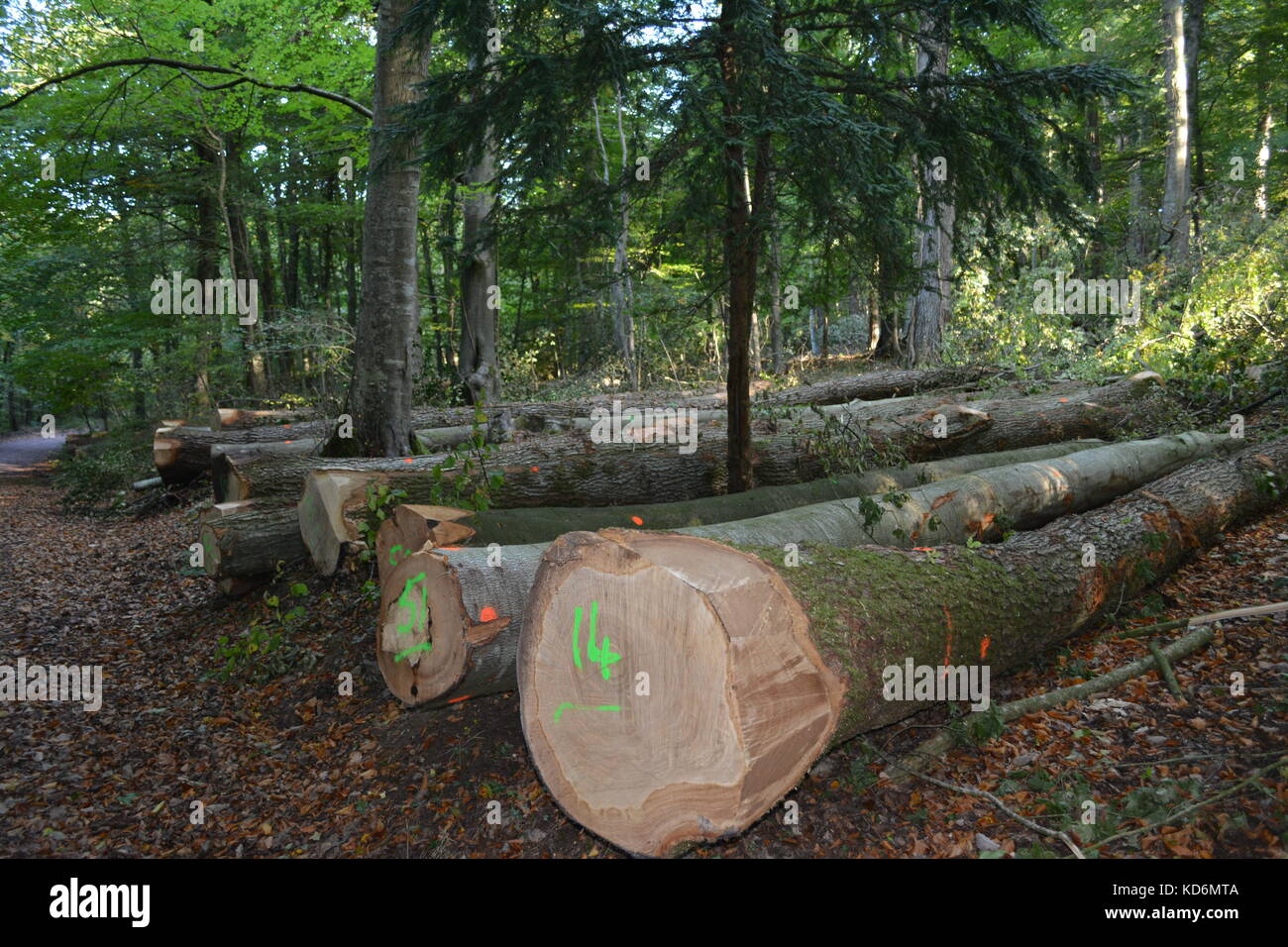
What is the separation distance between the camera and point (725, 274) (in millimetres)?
5508

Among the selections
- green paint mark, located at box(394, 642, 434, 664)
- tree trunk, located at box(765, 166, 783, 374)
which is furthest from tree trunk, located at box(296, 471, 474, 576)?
tree trunk, located at box(765, 166, 783, 374)

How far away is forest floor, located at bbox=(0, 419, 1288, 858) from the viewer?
2945 mm

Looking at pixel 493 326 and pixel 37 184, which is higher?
pixel 37 184

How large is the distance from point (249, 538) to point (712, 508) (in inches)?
137

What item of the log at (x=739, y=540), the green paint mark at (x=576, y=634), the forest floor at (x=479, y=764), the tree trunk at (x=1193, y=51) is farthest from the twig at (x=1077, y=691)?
the tree trunk at (x=1193, y=51)

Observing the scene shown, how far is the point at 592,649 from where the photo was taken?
111 inches

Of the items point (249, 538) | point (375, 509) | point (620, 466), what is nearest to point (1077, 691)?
point (620, 466)

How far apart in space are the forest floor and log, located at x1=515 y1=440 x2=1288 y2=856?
461 mm

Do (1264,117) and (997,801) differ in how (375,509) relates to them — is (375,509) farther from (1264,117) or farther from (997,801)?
(1264,117)

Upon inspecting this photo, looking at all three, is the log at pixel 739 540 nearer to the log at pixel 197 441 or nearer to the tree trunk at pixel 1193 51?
the log at pixel 197 441

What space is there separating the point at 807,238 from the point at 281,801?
471 cm

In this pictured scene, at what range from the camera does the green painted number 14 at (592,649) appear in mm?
2781
